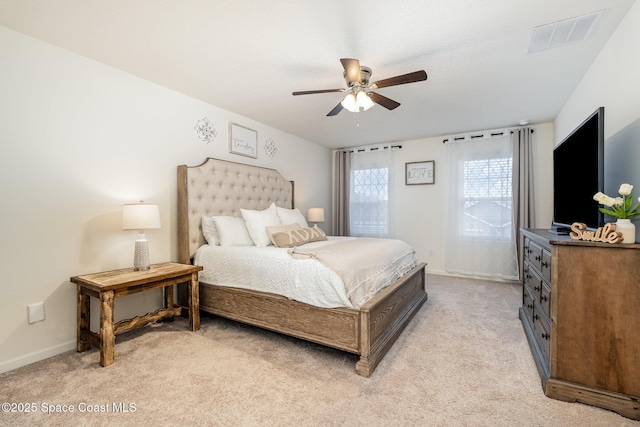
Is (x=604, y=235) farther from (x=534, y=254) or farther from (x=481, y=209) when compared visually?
(x=481, y=209)

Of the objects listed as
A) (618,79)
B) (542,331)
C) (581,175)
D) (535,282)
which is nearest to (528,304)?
(535,282)

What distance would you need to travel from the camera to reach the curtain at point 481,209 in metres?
4.40

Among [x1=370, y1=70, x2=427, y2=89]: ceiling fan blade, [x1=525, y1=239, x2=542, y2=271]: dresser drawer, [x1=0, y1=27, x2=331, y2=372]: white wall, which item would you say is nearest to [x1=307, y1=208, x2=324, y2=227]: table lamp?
[x1=0, y1=27, x2=331, y2=372]: white wall

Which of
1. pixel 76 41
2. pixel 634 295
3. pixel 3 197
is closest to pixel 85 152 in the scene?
pixel 3 197

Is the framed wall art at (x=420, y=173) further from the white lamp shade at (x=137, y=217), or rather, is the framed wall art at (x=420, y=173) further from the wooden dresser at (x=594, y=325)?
the white lamp shade at (x=137, y=217)

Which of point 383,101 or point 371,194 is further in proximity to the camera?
point 371,194

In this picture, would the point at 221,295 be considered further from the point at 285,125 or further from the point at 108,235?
the point at 285,125

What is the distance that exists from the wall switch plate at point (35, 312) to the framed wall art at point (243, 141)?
2346 mm

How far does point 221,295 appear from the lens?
2.78 metres

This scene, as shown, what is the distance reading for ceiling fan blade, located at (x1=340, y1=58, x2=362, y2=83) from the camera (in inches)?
77.2

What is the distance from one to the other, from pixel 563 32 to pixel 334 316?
258 cm

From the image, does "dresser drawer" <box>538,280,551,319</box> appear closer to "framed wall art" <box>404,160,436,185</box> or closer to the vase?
the vase

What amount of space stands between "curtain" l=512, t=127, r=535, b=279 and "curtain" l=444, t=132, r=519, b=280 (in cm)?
7

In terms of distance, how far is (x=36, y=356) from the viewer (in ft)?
7.04
